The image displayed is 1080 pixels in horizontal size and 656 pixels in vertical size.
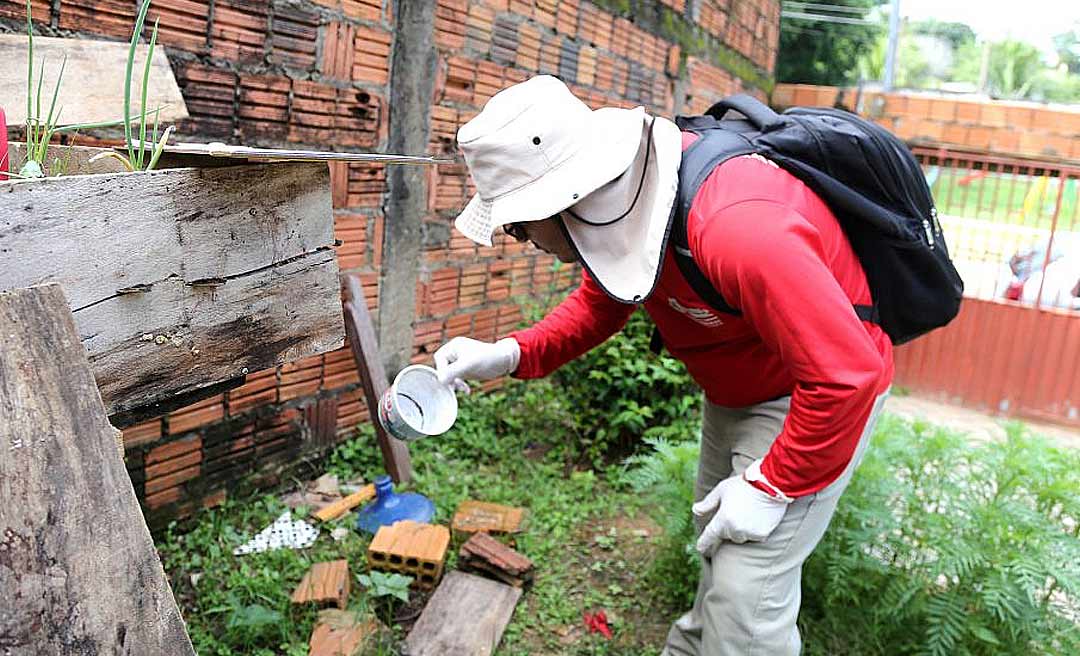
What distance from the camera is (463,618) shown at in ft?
8.75

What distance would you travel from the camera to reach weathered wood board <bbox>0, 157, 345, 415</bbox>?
1.02 m

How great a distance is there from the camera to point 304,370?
135 inches

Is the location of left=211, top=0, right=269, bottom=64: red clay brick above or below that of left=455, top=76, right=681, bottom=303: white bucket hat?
above

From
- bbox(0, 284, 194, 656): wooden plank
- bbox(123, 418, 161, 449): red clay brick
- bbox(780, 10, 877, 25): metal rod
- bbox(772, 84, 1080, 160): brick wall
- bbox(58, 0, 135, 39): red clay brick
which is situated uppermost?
bbox(780, 10, 877, 25): metal rod

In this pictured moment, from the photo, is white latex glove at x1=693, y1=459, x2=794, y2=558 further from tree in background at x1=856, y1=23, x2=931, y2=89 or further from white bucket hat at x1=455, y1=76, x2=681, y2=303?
tree in background at x1=856, y1=23, x2=931, y2=89

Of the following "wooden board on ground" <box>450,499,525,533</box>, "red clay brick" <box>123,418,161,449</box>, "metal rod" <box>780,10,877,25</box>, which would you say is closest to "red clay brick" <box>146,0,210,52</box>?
"red clay brick" <box>123,418,161,449</box>

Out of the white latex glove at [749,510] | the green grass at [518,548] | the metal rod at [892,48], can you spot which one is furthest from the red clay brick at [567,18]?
the metal rod at [892,48]

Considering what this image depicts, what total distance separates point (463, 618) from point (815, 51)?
14.6 meters

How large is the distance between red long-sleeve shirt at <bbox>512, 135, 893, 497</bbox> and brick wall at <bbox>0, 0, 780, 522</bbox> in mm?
1667

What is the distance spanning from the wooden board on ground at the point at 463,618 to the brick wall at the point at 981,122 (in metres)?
6.78

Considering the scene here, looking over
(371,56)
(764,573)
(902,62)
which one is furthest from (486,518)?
(902,62)

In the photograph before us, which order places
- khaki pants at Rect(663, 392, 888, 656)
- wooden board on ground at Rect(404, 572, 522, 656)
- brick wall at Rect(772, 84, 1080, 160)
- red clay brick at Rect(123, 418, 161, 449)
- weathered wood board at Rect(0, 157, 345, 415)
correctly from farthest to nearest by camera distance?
brick wall at Rect(772, 84, 1080, 160), red clay brick at Rect(123, 418, 161, 449), wooden board on ground at Rect(404, 572, 522, 656), khaki pants at Rect(663, 392, 888, 656), weathered wood board at Rect(0, 157, 345, 415)

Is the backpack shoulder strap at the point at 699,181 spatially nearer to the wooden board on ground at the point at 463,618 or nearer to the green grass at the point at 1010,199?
the wooden board on ground at the point at 463,618

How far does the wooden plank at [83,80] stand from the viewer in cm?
208
